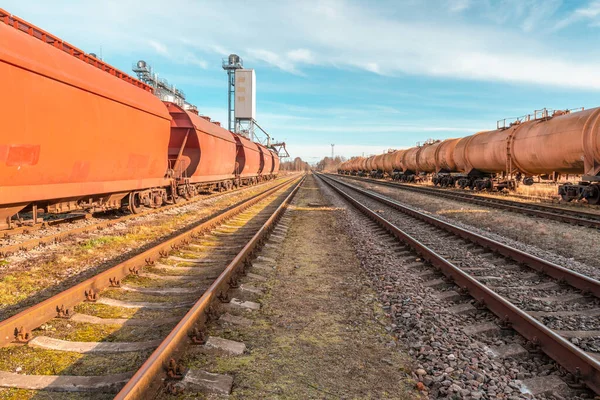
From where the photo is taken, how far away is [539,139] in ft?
56.6

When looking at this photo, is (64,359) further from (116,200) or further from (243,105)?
(243,105)

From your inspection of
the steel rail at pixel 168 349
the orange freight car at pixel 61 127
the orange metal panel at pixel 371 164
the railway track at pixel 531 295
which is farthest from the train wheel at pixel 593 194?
the orange metal panel at pixel 371 164

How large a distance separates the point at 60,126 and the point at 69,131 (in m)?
0.28

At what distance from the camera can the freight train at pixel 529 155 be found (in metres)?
14.5

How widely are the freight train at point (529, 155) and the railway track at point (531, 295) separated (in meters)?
9.76

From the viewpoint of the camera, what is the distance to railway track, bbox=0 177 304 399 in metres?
2.83

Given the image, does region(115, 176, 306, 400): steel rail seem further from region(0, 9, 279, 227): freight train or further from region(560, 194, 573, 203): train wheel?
region(560, 194, 573, 203): train wheel

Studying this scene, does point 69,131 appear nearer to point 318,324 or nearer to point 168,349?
point 168,349

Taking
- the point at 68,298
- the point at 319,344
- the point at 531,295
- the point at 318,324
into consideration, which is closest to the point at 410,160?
the point at 531,295

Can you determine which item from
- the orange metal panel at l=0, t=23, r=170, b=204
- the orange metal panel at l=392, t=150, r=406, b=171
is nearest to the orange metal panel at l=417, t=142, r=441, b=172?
the orange metal panel at l=392, t=150, r=406, b=171

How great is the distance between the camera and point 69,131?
7.33 m

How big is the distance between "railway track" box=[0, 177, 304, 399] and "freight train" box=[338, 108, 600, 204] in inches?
579

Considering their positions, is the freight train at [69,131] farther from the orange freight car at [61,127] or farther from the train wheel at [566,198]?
the train wheel at [566,198]

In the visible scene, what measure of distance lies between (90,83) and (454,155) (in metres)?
24.3
